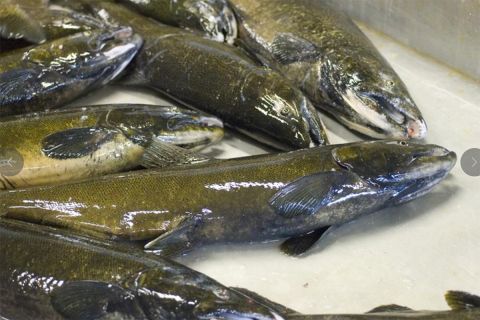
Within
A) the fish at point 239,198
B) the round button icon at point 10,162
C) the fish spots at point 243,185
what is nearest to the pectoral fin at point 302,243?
the fish at point 239,198

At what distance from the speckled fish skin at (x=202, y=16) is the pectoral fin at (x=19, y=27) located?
51 centimetres

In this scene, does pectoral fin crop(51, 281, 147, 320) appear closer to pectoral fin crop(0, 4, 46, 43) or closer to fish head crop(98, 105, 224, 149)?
fish head crop(98, 105, 224, 149)

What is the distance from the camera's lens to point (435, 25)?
9.84 feet

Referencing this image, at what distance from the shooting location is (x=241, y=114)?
104 inches

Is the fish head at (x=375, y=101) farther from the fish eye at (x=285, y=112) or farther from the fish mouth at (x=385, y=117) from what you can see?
the fish eye at (x=285, y=112)

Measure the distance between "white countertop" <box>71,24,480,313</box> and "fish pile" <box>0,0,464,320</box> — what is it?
0.08 meters

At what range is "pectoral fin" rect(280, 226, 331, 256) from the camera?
2.30 meters

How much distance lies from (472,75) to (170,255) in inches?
59.2

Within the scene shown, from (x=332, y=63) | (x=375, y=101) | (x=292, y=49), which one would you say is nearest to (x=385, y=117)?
(x=375, y=101)

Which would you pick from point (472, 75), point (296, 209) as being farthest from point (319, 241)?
point (472, 75)

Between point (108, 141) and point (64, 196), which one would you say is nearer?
point (64, 196)

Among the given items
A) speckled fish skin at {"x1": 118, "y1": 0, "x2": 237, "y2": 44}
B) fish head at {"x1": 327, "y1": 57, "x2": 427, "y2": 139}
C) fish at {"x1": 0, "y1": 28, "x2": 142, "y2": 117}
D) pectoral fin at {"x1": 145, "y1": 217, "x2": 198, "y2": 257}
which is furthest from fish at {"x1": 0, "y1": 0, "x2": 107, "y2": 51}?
pectoral fin at {"x1": 145, "y1": 217, "x2": 198, "y2": 257}

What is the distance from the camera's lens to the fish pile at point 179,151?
6.40ft

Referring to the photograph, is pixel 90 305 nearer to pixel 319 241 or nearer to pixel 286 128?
pixel 319 241
